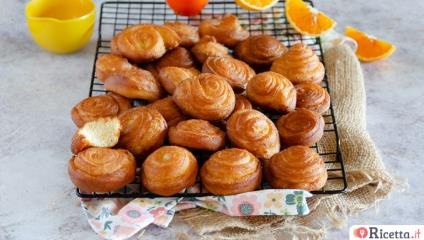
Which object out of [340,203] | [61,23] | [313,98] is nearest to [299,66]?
[313,98]

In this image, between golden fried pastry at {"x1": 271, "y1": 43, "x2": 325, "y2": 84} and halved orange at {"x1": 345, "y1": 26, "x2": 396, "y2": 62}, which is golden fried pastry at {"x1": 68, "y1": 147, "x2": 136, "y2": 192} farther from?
halved orange at {"x1": 345, "y1": 26, "x2": 396, "y2": 62}

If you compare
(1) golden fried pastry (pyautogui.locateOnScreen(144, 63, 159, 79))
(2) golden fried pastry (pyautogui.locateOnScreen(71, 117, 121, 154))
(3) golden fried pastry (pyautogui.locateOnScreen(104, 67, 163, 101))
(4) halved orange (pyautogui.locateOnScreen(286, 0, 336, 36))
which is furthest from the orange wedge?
(2) golden fried pastry (pyautogui.locateOnScreen(71, 117, 121, 154))

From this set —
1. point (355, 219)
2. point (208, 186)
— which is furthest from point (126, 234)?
point (355, 219)

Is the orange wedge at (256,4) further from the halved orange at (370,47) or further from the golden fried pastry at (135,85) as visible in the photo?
the golden fried pastry at (135,85)

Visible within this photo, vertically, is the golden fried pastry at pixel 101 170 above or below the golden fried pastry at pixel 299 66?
below

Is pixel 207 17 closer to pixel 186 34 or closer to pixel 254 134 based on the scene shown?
pixel 186 34

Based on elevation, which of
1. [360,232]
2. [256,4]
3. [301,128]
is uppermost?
[256,4]

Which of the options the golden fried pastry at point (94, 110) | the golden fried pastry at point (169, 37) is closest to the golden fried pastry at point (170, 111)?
the golden fried pastry at point (94, 110)
